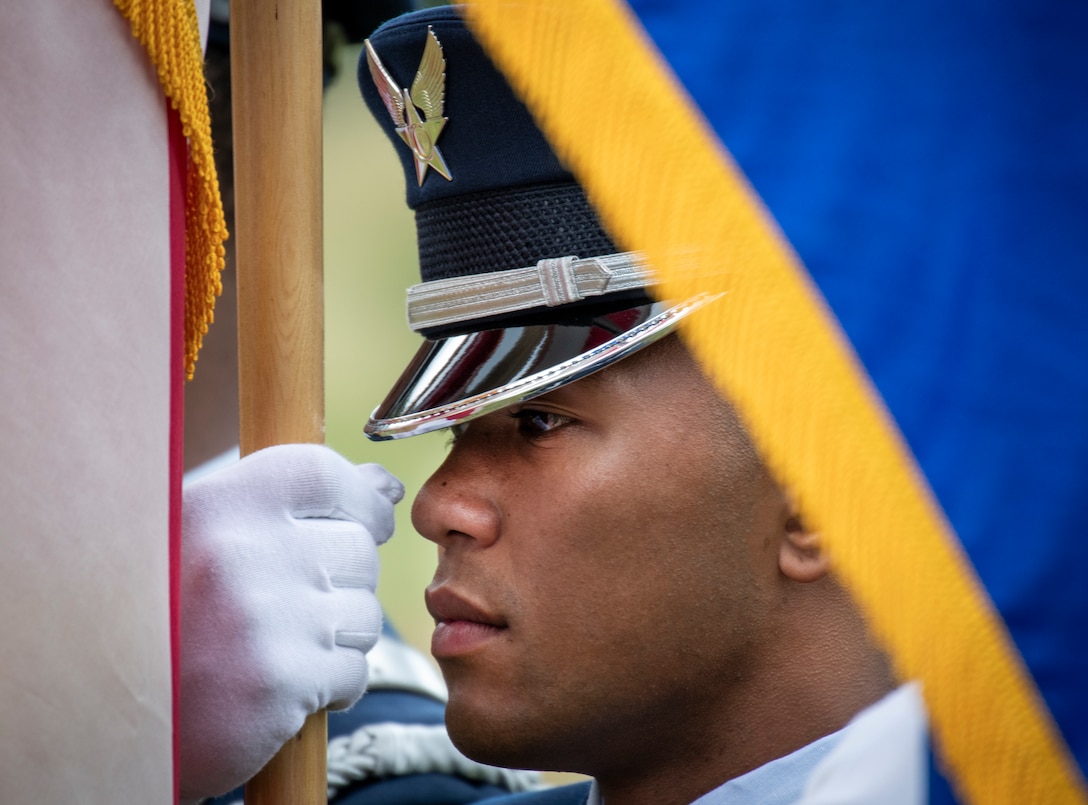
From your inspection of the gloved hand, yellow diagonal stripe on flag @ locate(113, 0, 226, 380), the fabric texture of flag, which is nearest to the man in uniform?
the gloved hand

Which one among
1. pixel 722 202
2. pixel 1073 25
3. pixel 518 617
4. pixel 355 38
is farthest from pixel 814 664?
pixel 355 38

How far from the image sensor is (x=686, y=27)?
39.0 inches

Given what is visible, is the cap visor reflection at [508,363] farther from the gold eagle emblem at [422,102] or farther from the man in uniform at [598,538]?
the gold eagle emblem at [422,102]

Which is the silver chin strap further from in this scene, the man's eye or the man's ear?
the man's ear

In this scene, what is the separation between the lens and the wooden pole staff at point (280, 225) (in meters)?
1.54

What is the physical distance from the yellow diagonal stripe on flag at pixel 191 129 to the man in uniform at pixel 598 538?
0.30 metres

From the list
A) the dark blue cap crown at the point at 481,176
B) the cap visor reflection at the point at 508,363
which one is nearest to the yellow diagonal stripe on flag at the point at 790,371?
the cap visor reflection at the point at 508,363

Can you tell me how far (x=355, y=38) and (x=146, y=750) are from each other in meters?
1.60

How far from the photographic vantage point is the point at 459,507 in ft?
5.14

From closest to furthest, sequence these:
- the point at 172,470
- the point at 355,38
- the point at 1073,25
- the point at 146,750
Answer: the point at 1073,25 → the point at 146,750 → the point at 172,470 → the point at 355,38

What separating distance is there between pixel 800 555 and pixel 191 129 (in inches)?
33.7

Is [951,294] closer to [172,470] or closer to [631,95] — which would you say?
[631,95]

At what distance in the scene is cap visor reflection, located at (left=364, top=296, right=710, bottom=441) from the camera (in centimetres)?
146

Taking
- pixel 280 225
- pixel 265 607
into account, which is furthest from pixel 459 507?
pixel 280 225
